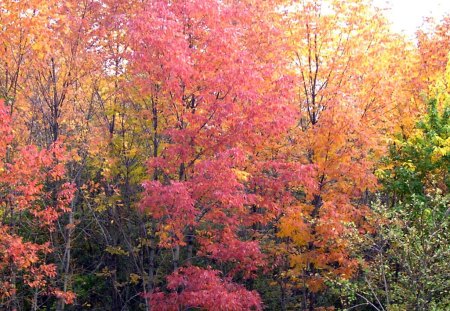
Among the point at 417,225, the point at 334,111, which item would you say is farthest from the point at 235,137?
the point at 417,225

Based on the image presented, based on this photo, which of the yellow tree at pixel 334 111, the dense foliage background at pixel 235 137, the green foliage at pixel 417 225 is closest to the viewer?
the green foliage at pixel 417 225

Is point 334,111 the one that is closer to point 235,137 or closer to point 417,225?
point 235,137

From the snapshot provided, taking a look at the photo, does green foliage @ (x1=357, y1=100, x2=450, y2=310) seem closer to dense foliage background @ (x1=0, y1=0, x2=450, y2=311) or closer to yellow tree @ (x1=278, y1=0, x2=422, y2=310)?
dense foliage background @ (x1=0, y1=0, x2=450, y2=311)

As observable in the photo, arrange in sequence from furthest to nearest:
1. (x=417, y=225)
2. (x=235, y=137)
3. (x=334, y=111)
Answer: (x=334, y=111) → (x=417, y=225) → (x=235, y=137)

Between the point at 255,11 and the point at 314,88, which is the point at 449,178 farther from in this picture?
the point at 255,11

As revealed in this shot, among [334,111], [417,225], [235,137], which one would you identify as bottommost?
[417,225]

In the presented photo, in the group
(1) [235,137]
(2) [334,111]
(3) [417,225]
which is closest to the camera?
(1) [235,137]

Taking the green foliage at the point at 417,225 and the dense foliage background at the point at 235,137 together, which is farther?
the dense foliage background at the point at 235,137

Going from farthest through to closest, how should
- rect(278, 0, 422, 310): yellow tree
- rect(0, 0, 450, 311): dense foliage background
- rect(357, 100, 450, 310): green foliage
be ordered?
rect(278, 0, 422, 310): yellow tree < rect(0, 0, 450, 311): dense foliage background < rect(357, 100, 450, 310): green foliage

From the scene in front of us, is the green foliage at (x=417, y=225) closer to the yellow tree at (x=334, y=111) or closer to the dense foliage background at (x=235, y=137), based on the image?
the dense foliage background at (x=235, y=137)

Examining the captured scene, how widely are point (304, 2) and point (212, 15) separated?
3673mm

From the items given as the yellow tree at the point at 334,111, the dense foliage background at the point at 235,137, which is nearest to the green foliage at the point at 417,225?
the dense foliage background at the point at 235,137

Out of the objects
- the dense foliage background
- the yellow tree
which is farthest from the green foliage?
the yellow tree

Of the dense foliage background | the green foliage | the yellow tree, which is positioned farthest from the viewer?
the yellow tree
